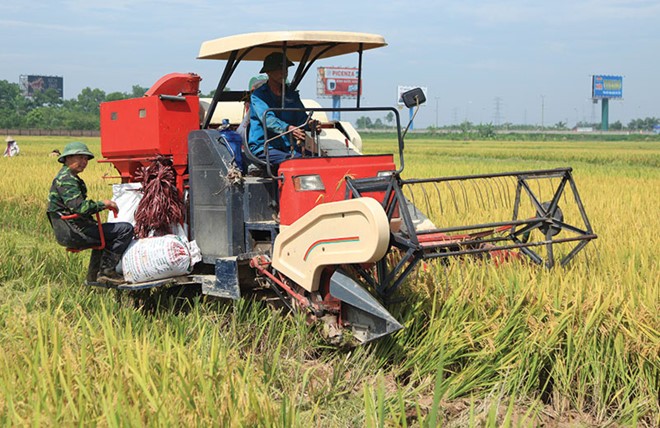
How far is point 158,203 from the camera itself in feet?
23.5

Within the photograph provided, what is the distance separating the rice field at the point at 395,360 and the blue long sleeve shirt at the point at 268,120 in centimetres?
127

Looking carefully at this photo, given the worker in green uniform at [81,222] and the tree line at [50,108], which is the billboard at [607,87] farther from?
the worker in green uniform at [81,222]

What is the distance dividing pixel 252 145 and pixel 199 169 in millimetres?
603

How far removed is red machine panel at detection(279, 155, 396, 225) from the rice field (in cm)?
78

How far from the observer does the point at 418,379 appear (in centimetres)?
539

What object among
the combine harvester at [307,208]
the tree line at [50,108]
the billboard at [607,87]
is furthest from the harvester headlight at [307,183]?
the billboard at [607,87]

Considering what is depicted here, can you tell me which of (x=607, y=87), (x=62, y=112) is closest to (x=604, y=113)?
(x=607, y=87)

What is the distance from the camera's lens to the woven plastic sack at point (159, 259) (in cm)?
668

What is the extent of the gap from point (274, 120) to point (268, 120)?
46 mm

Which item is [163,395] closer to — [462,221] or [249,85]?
[249,85]

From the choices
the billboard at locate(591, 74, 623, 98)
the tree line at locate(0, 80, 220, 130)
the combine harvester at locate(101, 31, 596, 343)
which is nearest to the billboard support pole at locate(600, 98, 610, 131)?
the billboard at locate(591, 74, 623, 98)

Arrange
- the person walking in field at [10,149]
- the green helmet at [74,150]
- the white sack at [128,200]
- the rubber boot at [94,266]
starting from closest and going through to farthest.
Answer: the green helmet at [74,150] < the rubber boot at [94,266] < the white sack at [128,200] < the person walking in field at [10,149]

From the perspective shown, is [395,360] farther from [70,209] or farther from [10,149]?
[10,149]

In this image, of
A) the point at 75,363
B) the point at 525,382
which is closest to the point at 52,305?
the point at 75,363
